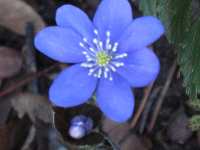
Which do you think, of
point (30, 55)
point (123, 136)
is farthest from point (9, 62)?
point (123, 136)

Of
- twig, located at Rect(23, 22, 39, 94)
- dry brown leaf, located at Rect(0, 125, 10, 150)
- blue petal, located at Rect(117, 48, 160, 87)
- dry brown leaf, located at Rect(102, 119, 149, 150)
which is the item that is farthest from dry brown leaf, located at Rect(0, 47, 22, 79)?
blue petal, located at Rect(117, 48, 160, 87)

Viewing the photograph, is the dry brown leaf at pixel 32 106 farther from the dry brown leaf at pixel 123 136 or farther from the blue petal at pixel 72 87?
the blue petal at pixel 72 87

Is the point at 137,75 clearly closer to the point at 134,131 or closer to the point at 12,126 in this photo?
the point at 134,131

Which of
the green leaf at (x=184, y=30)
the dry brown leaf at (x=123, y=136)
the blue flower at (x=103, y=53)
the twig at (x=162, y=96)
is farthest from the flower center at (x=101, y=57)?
the twig at (x=162, y=96)

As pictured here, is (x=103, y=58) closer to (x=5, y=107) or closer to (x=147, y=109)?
(x=147, y=109)

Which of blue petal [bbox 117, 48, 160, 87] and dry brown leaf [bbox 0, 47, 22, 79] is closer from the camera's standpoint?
blue petal [bbox 117, 48, 160, 87]

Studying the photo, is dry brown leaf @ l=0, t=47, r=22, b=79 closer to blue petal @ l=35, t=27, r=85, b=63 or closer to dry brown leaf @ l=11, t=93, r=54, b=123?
dry brown leaf @ l=11, t=93, r=54, b=123

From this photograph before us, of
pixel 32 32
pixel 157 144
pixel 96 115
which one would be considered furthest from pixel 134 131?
pixel 32 32
